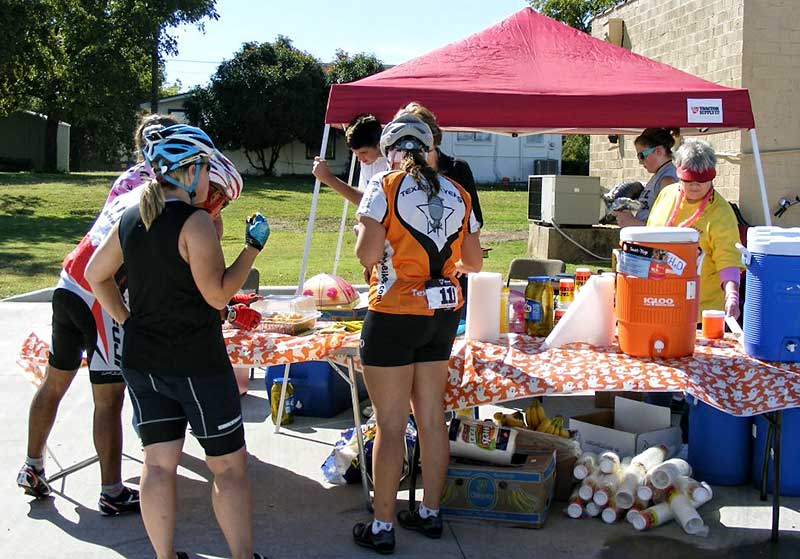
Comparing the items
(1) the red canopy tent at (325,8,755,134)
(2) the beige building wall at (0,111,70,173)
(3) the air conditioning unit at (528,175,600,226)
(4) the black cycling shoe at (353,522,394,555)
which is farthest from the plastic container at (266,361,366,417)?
(2) the beige building wall at (0,111,70,173)

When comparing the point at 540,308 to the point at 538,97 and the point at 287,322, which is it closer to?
the point at 287,322

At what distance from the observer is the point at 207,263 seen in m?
2.83

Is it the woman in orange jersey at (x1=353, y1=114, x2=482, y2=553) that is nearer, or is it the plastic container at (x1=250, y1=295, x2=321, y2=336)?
the woman in orange jersey at (x1=353, y1=114, x2=482, y2=553)

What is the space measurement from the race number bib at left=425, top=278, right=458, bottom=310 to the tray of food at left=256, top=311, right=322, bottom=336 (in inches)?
38.0

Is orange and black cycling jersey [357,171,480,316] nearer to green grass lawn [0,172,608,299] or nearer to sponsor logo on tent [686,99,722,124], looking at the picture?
sponsor logo on tent [686,99,722,124]

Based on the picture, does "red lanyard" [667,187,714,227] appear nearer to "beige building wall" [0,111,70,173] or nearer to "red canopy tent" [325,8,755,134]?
"red canopy tent" [325,8,755,134]

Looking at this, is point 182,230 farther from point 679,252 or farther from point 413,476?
point 679,252

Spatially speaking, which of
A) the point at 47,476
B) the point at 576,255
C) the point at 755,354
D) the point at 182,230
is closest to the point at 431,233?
the point at 182,230

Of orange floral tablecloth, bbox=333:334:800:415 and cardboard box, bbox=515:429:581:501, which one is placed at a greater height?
orange floral tablecloth, bbox=333:334:800:415

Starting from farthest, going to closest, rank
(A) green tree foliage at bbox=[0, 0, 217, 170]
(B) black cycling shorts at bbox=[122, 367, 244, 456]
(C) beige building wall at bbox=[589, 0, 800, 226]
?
(A) green tree foliage at bbox=[0, 0, 217, 170] < (C) beige building wall at bbox=[589, 0, 800, 226] < (B) black cycling shorts at bbox=[122, 367, 244, 456]

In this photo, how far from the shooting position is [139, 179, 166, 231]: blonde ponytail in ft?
9.30

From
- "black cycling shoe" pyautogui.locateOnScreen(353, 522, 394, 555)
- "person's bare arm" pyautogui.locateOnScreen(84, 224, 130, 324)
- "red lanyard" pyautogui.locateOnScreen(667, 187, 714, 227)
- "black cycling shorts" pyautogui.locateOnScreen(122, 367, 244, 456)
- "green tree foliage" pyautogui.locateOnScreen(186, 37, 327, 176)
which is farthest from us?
"green tree foliage" pyautogui.locateOnScreen(186, 37, 327, 176)

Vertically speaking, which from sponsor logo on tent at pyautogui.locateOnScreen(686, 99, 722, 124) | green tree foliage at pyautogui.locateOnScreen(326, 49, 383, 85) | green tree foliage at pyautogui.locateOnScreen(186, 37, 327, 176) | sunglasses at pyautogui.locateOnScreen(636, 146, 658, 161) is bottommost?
sunglasses at pyautogui.locateOnScreen(636, 146, 658, 161)

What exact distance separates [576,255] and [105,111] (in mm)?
23127
